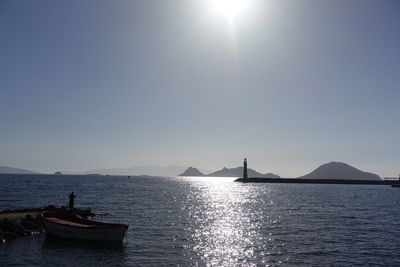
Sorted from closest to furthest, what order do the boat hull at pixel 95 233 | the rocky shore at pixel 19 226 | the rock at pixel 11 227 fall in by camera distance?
the boat hull at pixel 95 233, the rocky shore at pixel 19 226, the rock at pixel 11 227

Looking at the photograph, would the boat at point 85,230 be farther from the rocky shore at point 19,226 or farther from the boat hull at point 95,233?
the rocky shore at point 19,226

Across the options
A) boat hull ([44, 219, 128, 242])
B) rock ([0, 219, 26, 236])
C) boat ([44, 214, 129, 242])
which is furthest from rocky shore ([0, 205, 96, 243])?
boat hull ([44, 219, 128, 242])

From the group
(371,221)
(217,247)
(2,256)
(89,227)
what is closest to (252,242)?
(217,247)

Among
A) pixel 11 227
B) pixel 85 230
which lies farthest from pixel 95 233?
pixel 11 227

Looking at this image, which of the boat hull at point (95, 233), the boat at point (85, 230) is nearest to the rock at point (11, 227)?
the boat at point (85, 230)

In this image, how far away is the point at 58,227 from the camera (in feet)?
120

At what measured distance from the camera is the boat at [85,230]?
34469 millimetres

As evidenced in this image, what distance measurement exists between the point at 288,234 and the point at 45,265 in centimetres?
2356

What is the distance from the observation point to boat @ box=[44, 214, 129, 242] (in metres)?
34.5

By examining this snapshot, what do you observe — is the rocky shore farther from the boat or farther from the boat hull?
the boat hull

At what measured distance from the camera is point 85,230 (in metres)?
34.9

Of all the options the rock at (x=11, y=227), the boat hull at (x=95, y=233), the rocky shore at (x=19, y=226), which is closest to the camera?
the boat hull at (x=95, y=233)

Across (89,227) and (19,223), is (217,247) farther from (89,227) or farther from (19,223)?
(19,223)

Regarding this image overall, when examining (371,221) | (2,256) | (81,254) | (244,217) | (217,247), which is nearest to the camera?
(2,256)
